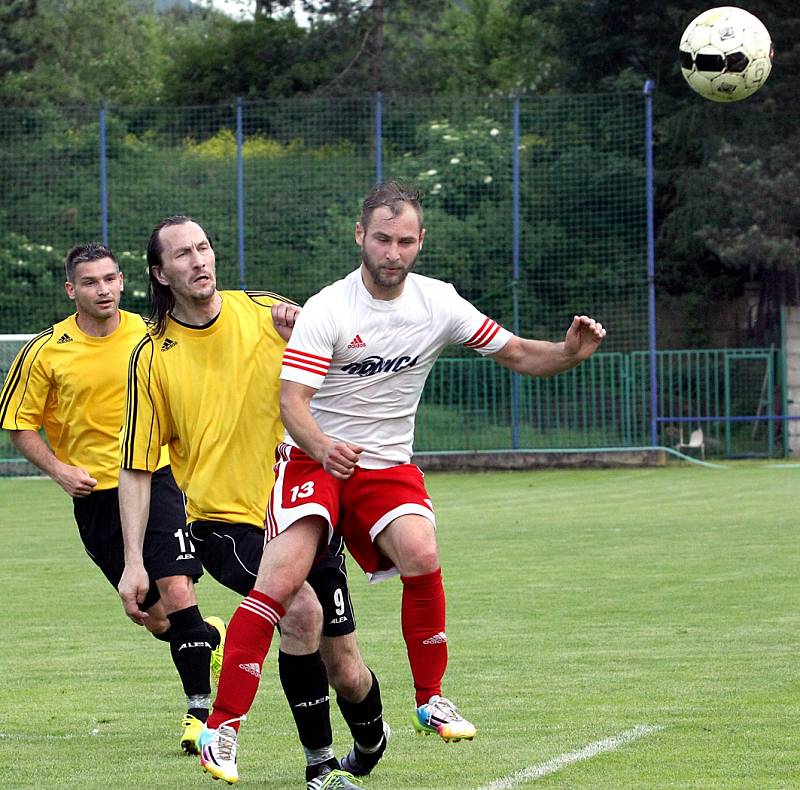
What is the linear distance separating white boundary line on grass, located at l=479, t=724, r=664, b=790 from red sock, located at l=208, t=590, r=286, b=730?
87 centimetres

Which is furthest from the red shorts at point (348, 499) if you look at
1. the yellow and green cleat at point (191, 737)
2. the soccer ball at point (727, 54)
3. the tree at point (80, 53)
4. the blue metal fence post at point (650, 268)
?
the tree at point (80, 53)

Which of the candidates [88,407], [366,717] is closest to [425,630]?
[366,717]

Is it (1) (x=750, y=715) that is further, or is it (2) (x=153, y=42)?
(2) (x=153, y=42)

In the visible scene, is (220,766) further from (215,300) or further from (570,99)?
(570,99)

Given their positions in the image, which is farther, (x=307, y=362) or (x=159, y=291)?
(x=159, y=291)

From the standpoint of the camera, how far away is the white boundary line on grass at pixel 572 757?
18.3ft

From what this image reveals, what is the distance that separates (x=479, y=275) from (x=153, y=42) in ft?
150

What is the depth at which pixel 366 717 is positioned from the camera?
5773 millimetres

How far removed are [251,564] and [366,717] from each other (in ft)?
2.32

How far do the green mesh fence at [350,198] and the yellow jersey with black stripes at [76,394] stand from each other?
751 inches

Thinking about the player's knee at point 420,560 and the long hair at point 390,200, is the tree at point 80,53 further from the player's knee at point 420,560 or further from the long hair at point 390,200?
the player's knee at point 420,560

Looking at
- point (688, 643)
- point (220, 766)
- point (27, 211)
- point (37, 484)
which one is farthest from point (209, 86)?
point (220, 766)

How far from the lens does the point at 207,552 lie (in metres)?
6.16

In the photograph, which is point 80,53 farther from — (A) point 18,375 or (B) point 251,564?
(B) point 251,564
